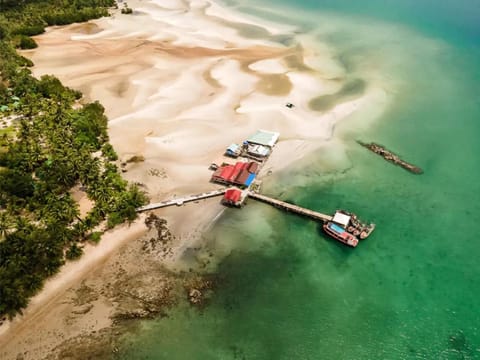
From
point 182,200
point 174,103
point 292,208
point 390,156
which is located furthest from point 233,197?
point 174,103

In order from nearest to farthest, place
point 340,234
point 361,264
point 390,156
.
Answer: point 361,264, point 340,234, point 390,156

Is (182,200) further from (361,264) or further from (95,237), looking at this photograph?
(361,264)

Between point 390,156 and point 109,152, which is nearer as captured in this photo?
point 109,152

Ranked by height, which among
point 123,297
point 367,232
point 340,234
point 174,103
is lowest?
point 123,297

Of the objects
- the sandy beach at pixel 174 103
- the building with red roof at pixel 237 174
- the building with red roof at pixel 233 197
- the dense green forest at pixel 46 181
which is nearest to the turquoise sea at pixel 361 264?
the building with red roof at pixel 233 197

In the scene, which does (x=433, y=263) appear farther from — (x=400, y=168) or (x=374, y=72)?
(x=374, y=72)

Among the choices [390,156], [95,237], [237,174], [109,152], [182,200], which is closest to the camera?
[95,237]

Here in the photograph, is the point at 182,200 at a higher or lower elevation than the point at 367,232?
higher

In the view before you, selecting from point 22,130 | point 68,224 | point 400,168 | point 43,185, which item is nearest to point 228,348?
point 68,224
